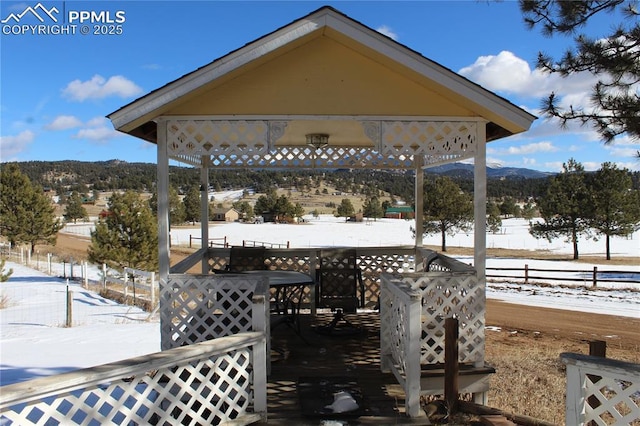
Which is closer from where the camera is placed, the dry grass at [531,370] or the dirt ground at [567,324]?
the dry grass at [531,370]

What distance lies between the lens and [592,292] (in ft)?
66.4

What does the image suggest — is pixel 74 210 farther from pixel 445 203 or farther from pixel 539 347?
pixel 539 347

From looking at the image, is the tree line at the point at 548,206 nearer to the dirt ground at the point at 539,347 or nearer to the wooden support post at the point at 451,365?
the dirt ground at the point at 539,347

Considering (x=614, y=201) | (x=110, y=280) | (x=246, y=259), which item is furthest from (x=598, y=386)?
(x=614, y=201)

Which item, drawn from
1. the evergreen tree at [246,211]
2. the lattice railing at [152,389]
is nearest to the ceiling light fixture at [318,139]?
the lattice railing at [152,389]

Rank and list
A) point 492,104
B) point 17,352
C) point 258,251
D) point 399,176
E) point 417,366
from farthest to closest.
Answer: point 399,176
point 17,352
point 258,251
point 492,104
point 417,366

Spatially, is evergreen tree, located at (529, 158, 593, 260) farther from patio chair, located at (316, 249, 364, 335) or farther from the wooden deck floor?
patio chair, located at (316, 249, 364, 335)

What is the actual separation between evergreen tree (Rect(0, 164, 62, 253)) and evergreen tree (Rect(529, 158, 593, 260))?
3350 cm

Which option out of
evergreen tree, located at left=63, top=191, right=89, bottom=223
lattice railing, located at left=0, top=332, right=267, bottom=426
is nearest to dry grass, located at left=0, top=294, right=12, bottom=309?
lattice railing, located at left=0, top=332, right=267, bottom=426

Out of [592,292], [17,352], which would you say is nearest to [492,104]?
[17,352]

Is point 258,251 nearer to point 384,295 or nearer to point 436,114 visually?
point 384,295

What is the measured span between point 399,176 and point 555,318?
341ft

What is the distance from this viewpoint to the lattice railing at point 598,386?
311cm

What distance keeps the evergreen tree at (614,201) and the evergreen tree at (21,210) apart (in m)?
35.6
